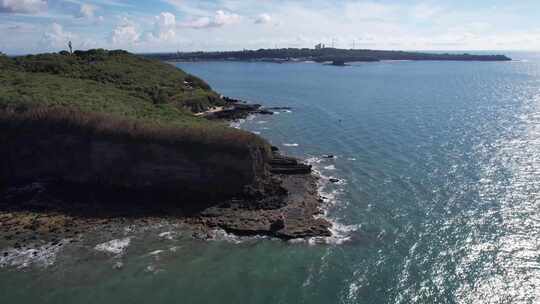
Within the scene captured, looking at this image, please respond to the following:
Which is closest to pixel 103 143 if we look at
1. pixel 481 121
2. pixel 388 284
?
pixel 388 284

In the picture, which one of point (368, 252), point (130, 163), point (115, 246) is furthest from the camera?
point (130, 163)

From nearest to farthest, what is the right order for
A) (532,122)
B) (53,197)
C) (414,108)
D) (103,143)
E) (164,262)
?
1. (164,262)
2. (53,197)
3. (103,143)
4. (532,122)
5. (414,108)

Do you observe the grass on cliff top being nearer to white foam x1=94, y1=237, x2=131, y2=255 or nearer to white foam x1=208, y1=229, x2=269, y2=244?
white foam x1=208, y1=229, x2=269, y2=244

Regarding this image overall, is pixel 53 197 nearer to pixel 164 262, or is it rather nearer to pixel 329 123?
pixel 164 262

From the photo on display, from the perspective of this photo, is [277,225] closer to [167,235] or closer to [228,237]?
[228,237]

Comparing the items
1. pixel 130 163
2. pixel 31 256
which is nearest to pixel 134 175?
pixel 130 163
